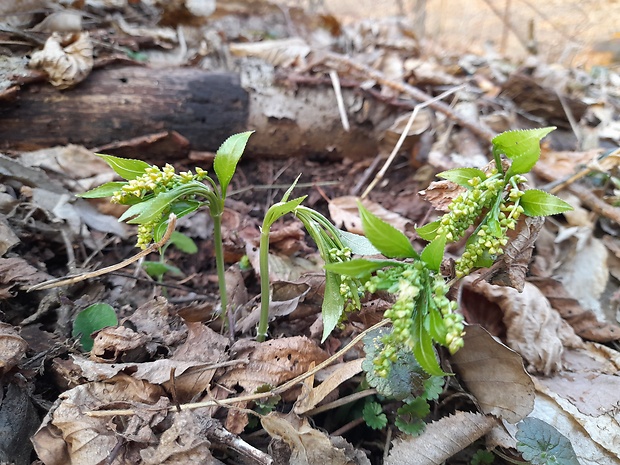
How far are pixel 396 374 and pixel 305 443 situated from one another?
0.35 metres

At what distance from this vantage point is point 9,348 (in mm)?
1319

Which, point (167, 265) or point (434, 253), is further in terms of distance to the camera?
point (167, 265)

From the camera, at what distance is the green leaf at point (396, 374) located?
1.28m

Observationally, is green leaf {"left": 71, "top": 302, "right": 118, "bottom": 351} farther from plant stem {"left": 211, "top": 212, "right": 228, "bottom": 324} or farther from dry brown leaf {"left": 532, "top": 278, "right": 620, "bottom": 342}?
dry brown leaf {"left": 532, "top": 278, "right": 620, "bottom": 342}

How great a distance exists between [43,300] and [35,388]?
37 cm

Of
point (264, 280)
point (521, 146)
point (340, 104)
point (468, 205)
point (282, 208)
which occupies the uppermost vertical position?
point (521, 146)

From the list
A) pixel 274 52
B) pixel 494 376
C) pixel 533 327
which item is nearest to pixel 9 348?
pixel 494 376

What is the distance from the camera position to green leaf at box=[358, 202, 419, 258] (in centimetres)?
98

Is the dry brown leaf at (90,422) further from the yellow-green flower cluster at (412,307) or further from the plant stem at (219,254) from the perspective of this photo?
the yellow-green flower cluster at (412,307)

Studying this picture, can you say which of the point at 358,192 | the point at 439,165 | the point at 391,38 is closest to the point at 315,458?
the point at 358,192

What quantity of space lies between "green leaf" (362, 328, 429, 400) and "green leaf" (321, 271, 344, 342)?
0.17 metres

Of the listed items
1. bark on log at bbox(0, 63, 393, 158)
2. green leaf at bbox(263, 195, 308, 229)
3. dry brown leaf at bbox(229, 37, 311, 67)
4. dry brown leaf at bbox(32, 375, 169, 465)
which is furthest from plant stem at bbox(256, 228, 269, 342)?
dry brown leaf at bbox(229, 37, 311, 67)

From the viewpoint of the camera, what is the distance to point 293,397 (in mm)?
1460

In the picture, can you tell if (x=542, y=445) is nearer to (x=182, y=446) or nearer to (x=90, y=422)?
Result: (x=182, y=446)
